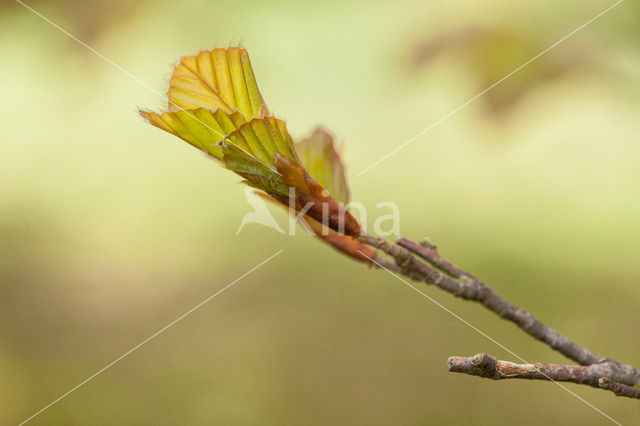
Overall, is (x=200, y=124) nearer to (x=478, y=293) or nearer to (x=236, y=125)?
(x=236, y=125)

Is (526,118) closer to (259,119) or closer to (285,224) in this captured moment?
(285,224)

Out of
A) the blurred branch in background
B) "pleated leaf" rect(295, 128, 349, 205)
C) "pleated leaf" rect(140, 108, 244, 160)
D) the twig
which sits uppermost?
"pleated leaf" rect(295, 128, 349, 205)

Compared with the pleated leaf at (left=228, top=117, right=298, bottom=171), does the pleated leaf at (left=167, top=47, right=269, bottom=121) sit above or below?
above

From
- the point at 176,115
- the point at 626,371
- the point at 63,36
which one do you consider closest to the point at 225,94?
Result: the point at 176,115

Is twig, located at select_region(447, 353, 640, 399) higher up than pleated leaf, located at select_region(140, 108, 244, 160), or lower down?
lower down

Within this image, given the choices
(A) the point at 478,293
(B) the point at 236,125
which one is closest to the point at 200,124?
(B) the point at 236,125
